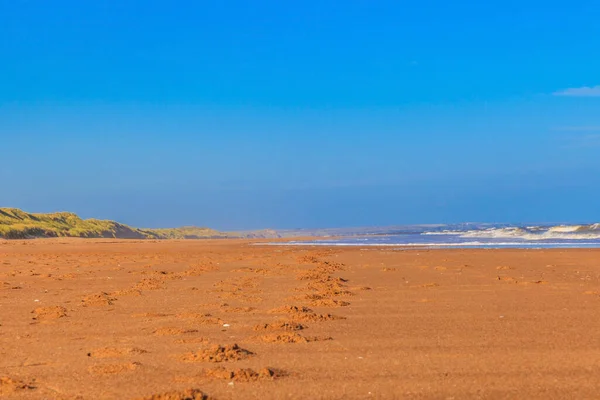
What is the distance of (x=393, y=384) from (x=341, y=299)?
476 cm

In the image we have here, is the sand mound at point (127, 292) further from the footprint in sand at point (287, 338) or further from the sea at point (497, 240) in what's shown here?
the sea at point (497, 240)

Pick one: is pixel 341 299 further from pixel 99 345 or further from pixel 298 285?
pixel 99 345

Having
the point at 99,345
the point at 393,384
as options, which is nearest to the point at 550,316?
the point at 393,384

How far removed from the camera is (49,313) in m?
7.95

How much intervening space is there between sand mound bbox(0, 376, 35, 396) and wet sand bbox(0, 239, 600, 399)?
0.01 metres

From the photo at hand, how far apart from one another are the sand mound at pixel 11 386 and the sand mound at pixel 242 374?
50.1 inches

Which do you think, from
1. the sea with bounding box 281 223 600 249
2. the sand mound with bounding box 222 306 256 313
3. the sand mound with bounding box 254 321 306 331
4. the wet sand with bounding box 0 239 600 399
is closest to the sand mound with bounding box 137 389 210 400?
the wet sand with bounding box 0 239 600 399

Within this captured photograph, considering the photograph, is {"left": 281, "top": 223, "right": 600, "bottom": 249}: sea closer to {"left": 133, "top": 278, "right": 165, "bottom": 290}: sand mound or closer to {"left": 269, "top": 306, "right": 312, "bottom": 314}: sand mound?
{"left": 133, "top": 278, "right": 165, "bottom": 290}: sand mound

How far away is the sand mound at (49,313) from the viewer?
7.68 m

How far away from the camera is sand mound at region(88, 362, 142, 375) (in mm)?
4887

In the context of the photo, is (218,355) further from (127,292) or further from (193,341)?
(127,292)

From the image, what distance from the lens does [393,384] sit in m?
4.51

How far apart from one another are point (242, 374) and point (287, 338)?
1452 mm

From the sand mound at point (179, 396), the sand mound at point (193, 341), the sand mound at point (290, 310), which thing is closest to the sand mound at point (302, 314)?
the sand mound at point (290, 310)
